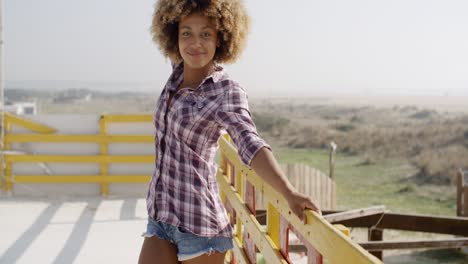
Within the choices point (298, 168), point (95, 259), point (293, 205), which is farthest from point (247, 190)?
point (298, 168)

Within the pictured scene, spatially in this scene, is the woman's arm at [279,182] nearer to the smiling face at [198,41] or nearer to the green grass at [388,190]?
the smiling face at [198,41]

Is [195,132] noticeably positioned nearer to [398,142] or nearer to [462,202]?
[462,202]

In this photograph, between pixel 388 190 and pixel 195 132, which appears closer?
pixel 195 132

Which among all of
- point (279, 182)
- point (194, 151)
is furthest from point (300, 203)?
point (194, 151)

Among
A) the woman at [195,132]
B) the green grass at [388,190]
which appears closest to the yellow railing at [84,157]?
the woman at [195,132]

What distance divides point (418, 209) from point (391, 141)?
27.0 meters

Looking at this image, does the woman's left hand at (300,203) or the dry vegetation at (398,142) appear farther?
the dry vegetation at (398,142)

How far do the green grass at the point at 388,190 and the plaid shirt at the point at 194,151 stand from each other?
1337 centimetres

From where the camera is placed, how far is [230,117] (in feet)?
6.68

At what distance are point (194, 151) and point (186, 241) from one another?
0.32 m

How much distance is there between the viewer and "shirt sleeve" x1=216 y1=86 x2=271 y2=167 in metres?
1.96

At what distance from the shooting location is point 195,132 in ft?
7.00

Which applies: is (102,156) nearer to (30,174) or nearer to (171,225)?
(30,174)

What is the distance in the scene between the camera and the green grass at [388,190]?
54.5 ft
